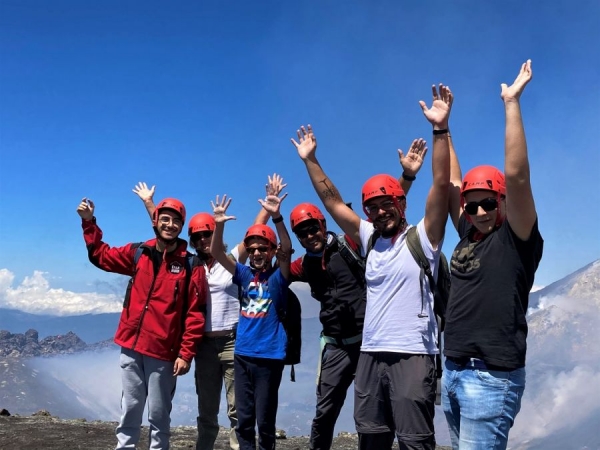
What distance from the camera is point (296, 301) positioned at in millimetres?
6992

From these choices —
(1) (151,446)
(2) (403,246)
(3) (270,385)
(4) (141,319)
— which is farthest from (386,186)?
(1) (151,446)

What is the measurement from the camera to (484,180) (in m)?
4.25

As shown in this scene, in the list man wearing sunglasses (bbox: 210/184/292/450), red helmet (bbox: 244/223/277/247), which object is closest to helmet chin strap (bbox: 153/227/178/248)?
man wearing sunglasses (bbox: 210/184/292/450)

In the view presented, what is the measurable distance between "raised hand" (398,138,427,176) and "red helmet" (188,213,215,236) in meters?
3.47

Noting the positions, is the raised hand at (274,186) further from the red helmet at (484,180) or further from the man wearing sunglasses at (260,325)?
the red helmet at (484,180)

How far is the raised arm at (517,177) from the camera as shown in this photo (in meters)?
3.73

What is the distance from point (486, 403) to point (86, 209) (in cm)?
571

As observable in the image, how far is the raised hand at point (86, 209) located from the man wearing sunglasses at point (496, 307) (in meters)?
5.18

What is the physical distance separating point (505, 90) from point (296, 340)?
416 cm

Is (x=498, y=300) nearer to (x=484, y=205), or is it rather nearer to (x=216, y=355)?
(x=484, y=205)

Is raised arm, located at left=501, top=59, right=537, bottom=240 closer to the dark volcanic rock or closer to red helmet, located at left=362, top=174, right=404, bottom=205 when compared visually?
red helmet, located at left=362, top=174, right=404, bottom=205

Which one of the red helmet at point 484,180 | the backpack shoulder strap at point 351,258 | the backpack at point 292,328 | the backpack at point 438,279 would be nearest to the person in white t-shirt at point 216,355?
the backpack at point 292,328

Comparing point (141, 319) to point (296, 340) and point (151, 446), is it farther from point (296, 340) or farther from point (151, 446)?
point (296, 340)

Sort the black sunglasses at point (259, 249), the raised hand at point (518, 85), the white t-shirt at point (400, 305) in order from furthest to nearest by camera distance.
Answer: the black sunglasses at point (259, 249), the white t-shirt at point (400, 305), the raised hand at point (518, 85)
